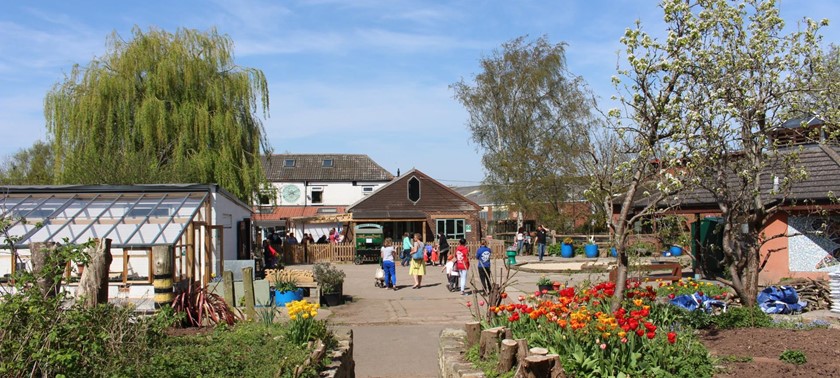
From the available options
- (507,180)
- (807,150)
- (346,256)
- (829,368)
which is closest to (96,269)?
(829,368)

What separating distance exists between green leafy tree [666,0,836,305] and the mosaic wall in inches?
309

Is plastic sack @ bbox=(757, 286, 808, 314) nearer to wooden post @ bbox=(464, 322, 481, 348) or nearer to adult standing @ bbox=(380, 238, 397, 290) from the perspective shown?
wooden post @ bbox=(464, 322, 481, 348)

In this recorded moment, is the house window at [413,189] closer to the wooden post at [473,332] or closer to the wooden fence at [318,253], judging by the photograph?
the wooden fence at [318,253]

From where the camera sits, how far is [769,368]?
7.63 metres

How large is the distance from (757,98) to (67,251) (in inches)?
351

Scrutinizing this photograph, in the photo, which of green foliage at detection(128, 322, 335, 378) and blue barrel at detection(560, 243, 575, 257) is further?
blue barrel at detection(560, 243, 575, 257)

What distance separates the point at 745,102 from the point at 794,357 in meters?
3.87

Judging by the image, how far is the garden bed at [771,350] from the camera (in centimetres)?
751

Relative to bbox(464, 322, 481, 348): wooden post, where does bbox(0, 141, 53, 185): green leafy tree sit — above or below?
above

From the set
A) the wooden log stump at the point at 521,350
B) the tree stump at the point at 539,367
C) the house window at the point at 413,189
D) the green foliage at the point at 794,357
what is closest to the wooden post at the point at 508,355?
the wooden log stump at the point at 521,350

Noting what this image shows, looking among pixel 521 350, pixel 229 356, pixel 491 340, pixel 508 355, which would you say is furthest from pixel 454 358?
pixel 229 356

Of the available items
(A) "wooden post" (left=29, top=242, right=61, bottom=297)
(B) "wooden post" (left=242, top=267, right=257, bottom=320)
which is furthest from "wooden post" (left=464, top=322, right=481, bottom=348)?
(A) "wooden post" (left=29, top=242, right=61, bottom=297)

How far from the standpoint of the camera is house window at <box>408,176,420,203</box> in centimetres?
4600

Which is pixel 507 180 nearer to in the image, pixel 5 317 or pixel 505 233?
pixel 505 233
